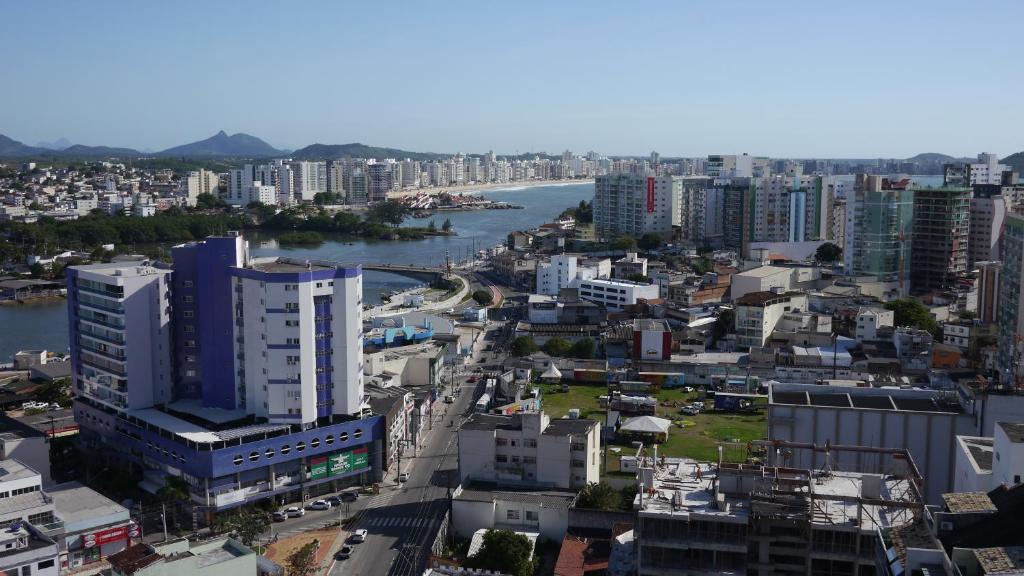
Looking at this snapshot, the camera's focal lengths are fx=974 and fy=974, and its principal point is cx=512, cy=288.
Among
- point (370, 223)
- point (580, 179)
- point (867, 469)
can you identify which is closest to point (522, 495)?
point (867, 469)

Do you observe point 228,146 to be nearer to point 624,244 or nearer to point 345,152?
point 345,152

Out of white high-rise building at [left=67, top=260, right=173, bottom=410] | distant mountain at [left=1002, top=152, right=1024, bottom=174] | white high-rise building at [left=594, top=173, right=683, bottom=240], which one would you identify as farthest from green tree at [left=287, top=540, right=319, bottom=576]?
distant mountain at [left=1002, top=152, right=1024, bottom=174]

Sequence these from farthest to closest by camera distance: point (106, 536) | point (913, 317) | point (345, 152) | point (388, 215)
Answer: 1. point (345, 152)
2. point (388, 215)
3. point (913, 317)
4. point (106, 536)

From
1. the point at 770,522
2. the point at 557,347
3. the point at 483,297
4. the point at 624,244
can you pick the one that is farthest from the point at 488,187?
the point at 770,522

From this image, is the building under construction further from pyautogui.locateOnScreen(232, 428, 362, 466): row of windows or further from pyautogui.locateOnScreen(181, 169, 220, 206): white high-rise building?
pyautogui.locateOnScreen(181, 169, 220, 206): white high-rise building

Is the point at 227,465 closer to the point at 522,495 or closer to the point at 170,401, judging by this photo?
the point at 170,401

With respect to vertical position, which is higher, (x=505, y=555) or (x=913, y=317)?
(x=913, y=317)

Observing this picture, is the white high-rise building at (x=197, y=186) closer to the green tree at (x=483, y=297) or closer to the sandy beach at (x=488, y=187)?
the sandy beach at (x=488, y=187)

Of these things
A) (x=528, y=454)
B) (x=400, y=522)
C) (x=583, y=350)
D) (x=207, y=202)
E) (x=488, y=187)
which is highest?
(x=488, y=187)

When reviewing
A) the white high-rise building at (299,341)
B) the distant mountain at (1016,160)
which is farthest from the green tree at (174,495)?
the distant mountain at (1016,160)
